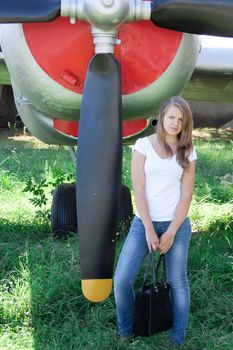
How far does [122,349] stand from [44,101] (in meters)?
1.49

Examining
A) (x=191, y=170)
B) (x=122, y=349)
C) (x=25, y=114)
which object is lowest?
(x=122, y=349)

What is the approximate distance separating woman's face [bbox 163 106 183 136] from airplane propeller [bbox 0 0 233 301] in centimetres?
30

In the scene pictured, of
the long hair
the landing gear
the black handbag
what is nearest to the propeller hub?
the long hair

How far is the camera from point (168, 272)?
386 centimetres

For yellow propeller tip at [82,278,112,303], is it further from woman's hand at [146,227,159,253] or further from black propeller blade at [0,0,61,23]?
black propeller blade at [0,0,61,23]

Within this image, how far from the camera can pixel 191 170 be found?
150 inches

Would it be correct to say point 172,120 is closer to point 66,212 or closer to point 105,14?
point 105,14

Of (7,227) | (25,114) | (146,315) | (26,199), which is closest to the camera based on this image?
(146,315)

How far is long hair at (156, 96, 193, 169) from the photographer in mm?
3760

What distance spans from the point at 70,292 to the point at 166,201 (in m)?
1.12

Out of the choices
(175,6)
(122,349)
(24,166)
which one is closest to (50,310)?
(122,349)

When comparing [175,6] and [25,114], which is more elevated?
[175,6]

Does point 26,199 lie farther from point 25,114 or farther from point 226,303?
point 226,303

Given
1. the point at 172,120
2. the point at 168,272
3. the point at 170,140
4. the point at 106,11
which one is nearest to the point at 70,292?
the point at 168,272
